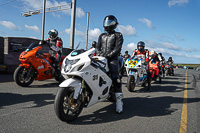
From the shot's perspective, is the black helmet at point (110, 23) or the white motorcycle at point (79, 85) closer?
the white motorcycle at point (79, 85)

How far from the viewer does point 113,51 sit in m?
3.94

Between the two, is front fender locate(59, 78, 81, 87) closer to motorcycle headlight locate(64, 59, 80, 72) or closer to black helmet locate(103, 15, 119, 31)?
motorcycle headlight locate(64, 59, 80, 72)

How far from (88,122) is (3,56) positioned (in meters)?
9.22

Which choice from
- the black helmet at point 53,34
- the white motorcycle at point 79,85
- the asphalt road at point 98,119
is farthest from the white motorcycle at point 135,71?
the black helmet at point 53,34

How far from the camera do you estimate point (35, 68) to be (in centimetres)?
638

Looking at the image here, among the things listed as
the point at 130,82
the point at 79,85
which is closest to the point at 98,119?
the point at 79,85

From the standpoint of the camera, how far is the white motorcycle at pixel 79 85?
292cm

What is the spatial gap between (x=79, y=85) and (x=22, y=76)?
395cm

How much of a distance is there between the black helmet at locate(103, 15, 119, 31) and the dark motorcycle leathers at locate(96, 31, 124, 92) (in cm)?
15

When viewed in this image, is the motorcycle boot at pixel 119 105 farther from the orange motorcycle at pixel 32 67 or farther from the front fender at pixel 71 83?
the orange motorcycle at pixel 32 67

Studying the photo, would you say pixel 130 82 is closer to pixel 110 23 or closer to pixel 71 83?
pixel 110 23

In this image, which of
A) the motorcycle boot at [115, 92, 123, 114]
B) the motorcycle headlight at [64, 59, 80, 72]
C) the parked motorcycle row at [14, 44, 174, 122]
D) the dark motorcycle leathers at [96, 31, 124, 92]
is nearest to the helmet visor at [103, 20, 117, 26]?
the dark motorcycle leathers at [96, 31, 124, 92]

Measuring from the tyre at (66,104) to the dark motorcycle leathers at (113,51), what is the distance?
1.07 meters

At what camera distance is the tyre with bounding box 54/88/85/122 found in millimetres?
2850
